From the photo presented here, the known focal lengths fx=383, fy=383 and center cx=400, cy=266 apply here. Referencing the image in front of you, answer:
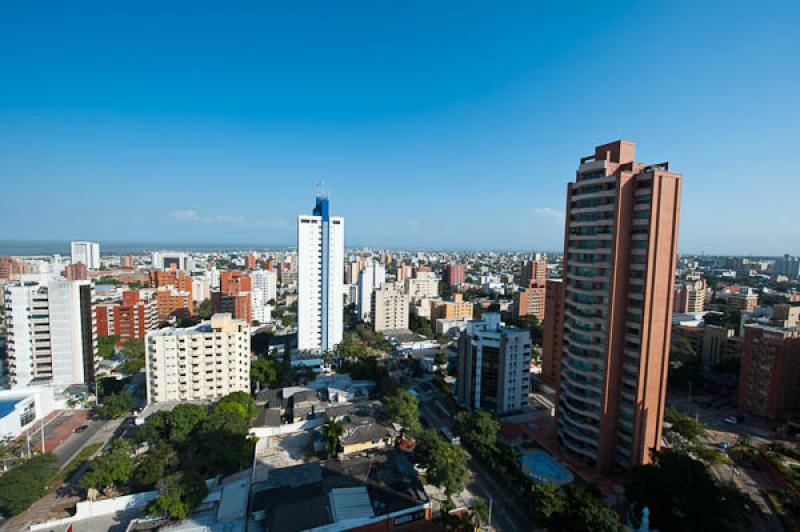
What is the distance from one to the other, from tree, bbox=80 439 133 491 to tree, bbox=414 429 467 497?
46.4ft

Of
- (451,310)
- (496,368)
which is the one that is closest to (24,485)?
(496,368)

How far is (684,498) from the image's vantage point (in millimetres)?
14273

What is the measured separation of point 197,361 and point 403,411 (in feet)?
53.8

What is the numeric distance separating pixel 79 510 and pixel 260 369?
15645 mm

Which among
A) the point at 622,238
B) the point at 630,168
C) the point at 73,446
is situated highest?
the point at 630,168

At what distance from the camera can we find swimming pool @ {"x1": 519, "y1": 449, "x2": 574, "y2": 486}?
63.5 ft

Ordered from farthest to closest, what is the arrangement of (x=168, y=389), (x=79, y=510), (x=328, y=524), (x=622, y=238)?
(x=168, y=389), (x=622, y=238), (x=79, y=510), (x=328, y=524)

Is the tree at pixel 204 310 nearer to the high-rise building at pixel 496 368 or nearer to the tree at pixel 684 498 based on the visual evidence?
the high-rise building at pixel 496 368

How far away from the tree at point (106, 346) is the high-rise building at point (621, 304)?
150 ft

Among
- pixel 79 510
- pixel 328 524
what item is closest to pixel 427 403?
pixel 328 524

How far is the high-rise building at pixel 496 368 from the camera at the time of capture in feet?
87.2

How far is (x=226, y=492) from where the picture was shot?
1777 centimetres

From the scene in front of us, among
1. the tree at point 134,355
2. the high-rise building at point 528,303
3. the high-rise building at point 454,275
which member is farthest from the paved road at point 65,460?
the high-rise building at point 454,275

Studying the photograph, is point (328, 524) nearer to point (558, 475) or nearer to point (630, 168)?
point (558, 475)
